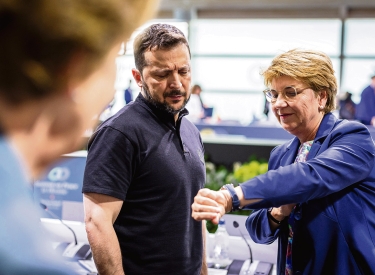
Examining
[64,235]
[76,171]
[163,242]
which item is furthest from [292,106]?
[76,171]

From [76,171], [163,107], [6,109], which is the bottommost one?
[76,171]

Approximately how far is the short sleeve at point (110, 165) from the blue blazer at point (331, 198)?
432mm

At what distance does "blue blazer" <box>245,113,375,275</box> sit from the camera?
5.01 ft

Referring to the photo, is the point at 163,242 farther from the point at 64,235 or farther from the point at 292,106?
the point at 64,235

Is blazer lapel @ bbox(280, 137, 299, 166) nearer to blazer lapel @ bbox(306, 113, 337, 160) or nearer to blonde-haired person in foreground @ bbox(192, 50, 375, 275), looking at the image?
blonde-haired person in foreground @ bbox(192, 50, 375, 275)

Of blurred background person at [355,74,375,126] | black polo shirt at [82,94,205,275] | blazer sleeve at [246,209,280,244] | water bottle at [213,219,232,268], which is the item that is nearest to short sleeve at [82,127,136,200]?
black polo shirt at [82,94,205,275]

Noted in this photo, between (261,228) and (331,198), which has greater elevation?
(331,198)

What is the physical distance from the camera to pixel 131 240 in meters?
1.79

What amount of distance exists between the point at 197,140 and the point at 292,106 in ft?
1.61

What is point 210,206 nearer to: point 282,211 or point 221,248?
point 282,211

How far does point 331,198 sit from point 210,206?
0.44 metres

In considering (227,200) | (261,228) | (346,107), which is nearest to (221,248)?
(261,228)

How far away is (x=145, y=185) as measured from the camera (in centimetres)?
176

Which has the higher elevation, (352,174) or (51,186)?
(352,174)
